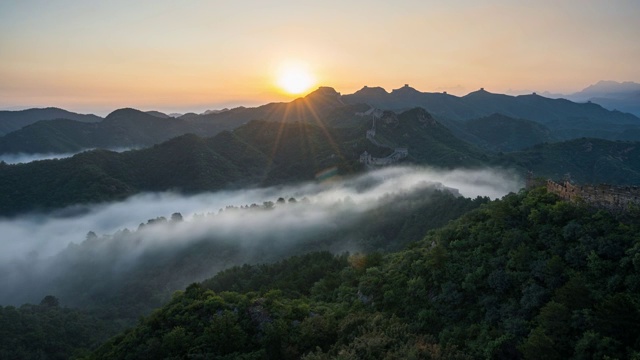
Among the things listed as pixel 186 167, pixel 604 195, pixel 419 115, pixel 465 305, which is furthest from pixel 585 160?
pixel 465 305

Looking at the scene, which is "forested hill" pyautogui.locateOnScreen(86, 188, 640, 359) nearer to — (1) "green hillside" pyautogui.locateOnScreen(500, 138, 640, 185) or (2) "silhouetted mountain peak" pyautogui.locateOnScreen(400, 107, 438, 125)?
(1) "green hillside" pyautogui.locateOnScreen(500, 138, 640, 185)

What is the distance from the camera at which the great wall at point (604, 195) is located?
22.2m

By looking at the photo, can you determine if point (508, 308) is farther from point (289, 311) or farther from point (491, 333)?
point (289, 311)

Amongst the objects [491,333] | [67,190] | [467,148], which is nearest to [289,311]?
[491,333]

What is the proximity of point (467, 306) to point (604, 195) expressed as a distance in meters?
9.83

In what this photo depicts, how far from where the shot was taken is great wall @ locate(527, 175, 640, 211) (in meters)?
22.2

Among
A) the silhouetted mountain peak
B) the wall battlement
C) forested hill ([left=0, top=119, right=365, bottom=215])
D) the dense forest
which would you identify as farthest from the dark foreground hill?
the wall battlement

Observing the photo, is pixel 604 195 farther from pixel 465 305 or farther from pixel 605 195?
pixel 465 305

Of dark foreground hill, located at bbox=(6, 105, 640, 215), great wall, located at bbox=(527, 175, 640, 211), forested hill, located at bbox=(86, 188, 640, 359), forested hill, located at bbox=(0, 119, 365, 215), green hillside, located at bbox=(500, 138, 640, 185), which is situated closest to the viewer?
forested hill, located at bbox=(86, 188, 640, 359)

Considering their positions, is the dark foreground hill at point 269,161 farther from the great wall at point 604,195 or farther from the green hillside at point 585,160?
the great wall at point 604,195

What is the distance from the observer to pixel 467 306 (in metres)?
23.1

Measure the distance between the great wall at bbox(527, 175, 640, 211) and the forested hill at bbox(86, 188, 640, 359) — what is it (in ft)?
2.36

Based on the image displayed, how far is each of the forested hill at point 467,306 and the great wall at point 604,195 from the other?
72cm

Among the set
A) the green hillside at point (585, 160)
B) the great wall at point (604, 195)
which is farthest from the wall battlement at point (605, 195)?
the green hillside at point (585, 160)
